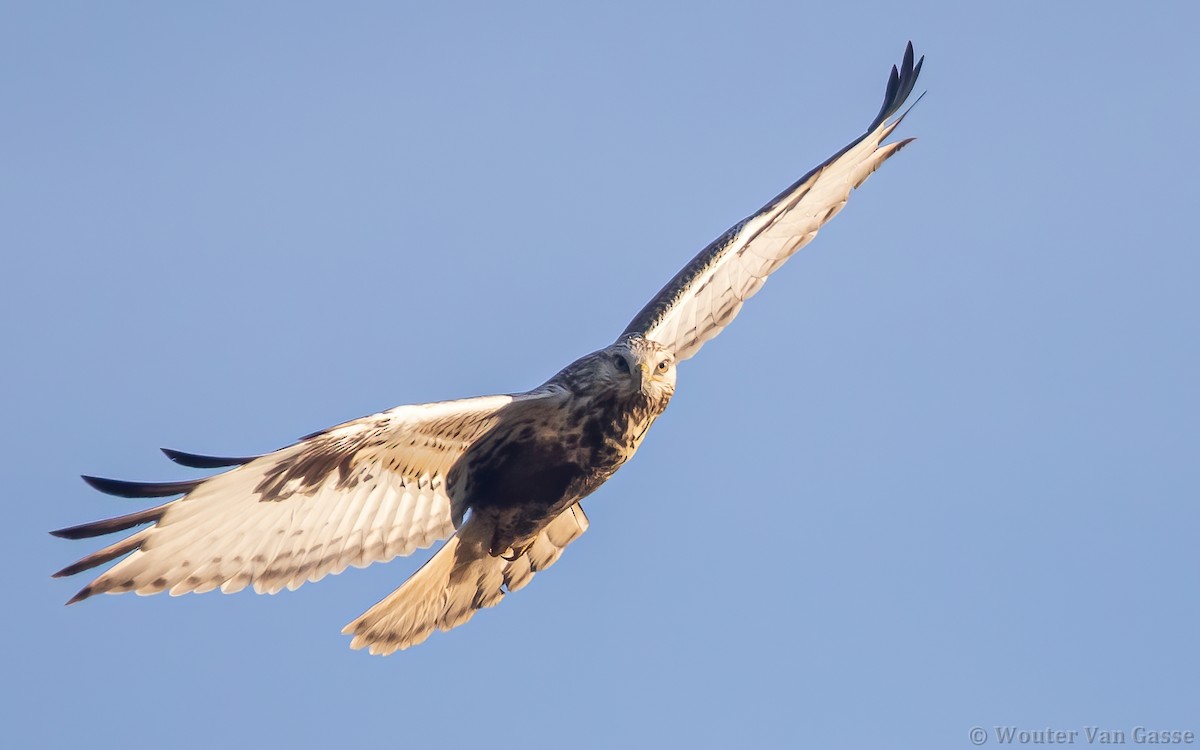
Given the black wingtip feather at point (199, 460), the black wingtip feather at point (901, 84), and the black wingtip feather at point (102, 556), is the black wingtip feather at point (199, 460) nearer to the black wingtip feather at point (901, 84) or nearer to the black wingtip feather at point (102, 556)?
the black wingtip feather at point (102, 556)

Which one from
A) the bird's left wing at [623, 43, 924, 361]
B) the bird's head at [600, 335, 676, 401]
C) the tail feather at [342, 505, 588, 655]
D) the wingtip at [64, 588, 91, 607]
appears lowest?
the wingtip at [64, 588, 91, 607]

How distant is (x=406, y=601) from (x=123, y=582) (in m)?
1.60

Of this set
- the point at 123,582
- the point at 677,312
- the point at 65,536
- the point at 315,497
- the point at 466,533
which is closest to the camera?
the point at 65,536

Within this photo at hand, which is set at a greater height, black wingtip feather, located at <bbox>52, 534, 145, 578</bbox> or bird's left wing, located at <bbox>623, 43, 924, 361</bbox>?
bird's left wing, located at <bbox>623, 43, 924, 361</bbox>

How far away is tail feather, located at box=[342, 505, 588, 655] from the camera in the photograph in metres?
7.81

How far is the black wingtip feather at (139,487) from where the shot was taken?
244 inches

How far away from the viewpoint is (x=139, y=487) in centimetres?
639

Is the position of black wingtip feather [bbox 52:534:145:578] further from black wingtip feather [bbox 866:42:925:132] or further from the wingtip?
black wingtip feather [bbox 866:42:925:132]

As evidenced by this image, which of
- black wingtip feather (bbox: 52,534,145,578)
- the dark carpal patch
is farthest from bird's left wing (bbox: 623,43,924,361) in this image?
black wingtip feather (bbox: 52,534,145,578)

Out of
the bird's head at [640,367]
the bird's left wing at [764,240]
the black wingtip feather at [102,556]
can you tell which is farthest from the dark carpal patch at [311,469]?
the bird's left wing at [764,240]

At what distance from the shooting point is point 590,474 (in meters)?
7.59

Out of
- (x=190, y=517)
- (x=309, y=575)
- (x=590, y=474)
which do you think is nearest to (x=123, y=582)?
(x=190, y=517)

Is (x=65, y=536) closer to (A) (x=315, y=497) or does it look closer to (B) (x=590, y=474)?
(A) (x=315, y=497)

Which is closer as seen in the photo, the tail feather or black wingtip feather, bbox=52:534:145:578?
black wingtip feather, bbox=52:534:145:578
